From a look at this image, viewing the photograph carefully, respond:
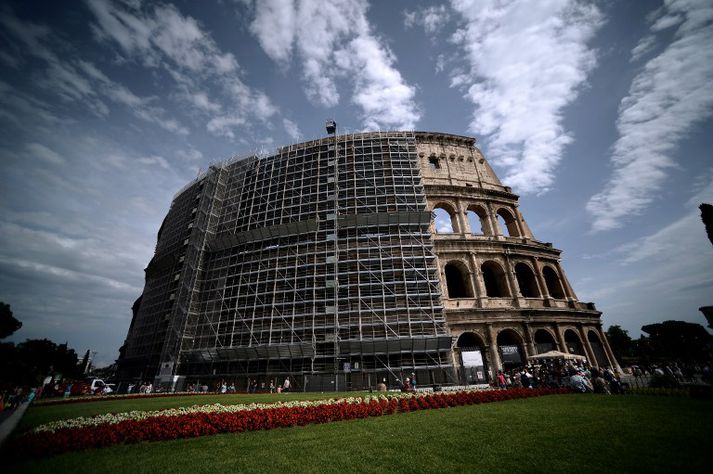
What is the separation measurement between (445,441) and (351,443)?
6.29 feet

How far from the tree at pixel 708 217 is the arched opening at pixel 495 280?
16.5 m

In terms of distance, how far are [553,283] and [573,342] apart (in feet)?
18.5

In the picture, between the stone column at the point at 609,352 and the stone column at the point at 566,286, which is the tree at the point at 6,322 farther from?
the stone column at the point at 609,352

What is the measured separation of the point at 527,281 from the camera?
28.2 m

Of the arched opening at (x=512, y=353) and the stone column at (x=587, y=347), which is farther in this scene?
the stone column at (x=587, y=347)

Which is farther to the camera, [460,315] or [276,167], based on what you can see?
[276,167]

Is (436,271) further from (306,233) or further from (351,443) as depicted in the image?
(351,443)

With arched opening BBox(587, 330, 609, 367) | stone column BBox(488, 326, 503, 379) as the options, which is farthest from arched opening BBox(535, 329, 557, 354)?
arched opening BBox(587, 330, 609, 367)

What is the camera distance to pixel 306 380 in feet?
67.4

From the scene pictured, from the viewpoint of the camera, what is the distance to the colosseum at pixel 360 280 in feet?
71.4

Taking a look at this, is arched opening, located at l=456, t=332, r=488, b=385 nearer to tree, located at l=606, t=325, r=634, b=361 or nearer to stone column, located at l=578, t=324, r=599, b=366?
stone column, located at l=578, t=324, r=599, b=366

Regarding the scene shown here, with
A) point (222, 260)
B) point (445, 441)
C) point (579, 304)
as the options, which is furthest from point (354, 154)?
point (445, 441)

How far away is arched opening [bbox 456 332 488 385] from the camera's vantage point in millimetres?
20297

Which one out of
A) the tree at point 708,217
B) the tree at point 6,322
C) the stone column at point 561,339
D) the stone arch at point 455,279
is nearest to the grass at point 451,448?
the stone column at point 561,339
